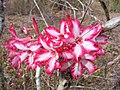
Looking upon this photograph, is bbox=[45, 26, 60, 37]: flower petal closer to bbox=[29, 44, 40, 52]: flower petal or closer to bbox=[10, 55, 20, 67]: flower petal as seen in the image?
bbox=[29, 44, 40, 52]: flower petal

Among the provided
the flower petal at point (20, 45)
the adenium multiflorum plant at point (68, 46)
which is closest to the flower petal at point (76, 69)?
the adenium multiflorum plant at point (68, 46)

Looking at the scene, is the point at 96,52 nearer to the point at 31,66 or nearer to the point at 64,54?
the point at 64,54

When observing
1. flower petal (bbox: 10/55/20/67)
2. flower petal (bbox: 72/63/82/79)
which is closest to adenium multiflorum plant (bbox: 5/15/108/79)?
flower petal (bbox: 72/63/82/79)

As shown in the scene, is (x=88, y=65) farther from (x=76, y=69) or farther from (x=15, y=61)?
(x=15, y=61)

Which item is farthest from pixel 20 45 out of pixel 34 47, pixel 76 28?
pixel 76 28

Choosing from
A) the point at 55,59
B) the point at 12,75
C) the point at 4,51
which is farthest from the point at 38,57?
the point at 4,51

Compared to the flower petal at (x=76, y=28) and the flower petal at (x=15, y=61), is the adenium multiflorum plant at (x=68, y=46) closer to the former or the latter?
the flower petal at (x=76, y=28)

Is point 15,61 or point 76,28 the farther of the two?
point 15,61

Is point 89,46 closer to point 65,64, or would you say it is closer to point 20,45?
point 65,64

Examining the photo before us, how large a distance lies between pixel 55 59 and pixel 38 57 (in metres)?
0.04

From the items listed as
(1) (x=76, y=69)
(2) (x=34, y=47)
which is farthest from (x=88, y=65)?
(2) (x=34, y=47)

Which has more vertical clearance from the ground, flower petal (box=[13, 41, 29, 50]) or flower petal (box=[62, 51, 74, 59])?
flower petal (box=[13, 41, 29, 50])

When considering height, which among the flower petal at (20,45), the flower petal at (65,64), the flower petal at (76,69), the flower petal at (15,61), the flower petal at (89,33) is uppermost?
the flower petal at (89,33)

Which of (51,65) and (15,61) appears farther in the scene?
(15,61)
